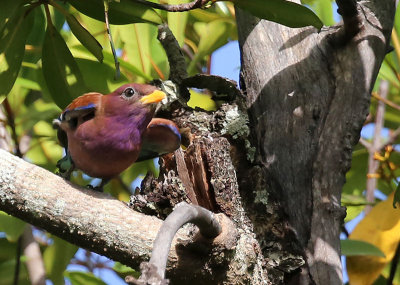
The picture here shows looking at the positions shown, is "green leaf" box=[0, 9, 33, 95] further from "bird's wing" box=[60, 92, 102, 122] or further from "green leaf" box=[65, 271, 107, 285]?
"green leaf" box=[65, 271, 107, 285]

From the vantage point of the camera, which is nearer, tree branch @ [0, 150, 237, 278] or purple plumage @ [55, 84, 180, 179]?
tree branch @ [0, 150, 237, 278]

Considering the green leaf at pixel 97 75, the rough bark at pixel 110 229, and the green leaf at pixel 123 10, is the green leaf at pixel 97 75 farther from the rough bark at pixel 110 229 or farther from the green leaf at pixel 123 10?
the rough bark at pixel 110 229

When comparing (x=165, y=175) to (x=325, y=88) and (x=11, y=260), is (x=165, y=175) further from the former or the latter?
(x=11, y=260)

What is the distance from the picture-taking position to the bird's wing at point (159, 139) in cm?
267

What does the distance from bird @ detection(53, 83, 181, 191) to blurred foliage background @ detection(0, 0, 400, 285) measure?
101mm

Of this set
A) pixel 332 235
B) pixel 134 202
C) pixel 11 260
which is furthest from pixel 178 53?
pixel 11 260

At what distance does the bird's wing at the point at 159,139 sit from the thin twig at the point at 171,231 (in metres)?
0.60

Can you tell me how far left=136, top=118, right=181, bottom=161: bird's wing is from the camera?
8.76ft

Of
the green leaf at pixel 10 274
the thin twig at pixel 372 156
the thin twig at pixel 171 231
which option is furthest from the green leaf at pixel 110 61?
the thin twig at pixel 171 231

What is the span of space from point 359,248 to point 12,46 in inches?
58.6

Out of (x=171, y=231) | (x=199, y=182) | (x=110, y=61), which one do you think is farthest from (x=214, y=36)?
(x=171, y=231)

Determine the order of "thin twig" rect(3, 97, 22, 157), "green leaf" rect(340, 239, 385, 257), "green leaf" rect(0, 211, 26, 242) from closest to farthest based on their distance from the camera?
"green leaf" rect(340, 239, 385, 257)
"green leaf" rect(0, 211, 26, 242)
"thin twig" rect(3, 97, 22, 157)

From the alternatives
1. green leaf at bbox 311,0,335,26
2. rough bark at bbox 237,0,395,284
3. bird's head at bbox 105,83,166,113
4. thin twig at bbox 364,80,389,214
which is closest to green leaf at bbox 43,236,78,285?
bird's head at bbox 105,83,166,113

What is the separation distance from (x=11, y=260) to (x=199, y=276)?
185 centimetres
